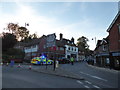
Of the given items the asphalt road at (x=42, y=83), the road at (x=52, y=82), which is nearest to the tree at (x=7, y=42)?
the road at (x=52, y=82)

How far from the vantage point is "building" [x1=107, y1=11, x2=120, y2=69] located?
70.8 feet

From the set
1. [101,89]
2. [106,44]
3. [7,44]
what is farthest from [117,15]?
[7,44]

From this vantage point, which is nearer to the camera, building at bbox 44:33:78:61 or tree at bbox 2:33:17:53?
tree at bbox 2:33:17:53

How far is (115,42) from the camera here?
22.3 meters

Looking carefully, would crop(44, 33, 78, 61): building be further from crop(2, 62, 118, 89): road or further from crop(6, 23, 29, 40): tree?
crop(2, 62, 118, 89): road

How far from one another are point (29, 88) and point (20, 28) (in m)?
56.2

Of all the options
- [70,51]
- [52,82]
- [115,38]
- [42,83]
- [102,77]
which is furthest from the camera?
[70,51]

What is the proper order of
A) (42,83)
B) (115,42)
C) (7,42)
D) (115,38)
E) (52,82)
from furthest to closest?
(7,42)
(115,38)
(115,42)
(52,82)
(42,83)

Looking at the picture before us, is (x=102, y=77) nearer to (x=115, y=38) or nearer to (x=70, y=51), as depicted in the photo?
(x=115, y=38)

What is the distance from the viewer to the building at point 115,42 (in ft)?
70.8

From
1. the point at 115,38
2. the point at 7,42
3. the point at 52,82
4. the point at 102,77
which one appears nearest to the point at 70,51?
the point at 7,42

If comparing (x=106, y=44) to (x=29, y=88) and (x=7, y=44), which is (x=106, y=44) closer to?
(x=29, y=88)

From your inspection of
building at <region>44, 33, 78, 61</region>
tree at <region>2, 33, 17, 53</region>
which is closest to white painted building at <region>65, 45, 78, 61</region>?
building at <region>44, 33, 78, 61</region>

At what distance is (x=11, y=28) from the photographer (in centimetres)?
5531
